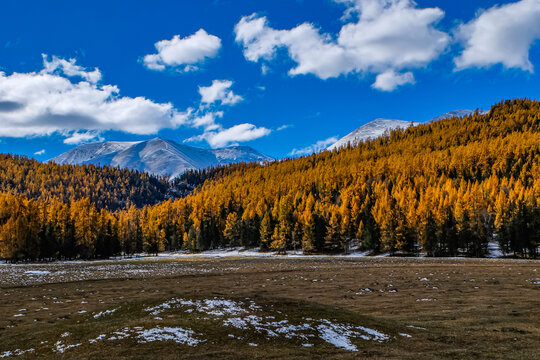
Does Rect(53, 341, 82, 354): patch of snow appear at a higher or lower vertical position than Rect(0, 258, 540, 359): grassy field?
higher

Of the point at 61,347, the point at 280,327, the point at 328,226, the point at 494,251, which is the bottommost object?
the point at 494,251

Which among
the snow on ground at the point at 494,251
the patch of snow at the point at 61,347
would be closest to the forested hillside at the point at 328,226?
the snow on ground at the point at 494,251

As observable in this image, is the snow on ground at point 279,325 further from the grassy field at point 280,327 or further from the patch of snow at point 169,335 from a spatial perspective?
the patch of snow at point 169,335

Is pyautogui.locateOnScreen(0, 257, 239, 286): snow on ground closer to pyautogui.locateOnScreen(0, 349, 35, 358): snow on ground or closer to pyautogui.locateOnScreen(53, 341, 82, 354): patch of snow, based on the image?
pyautogui.locateOnScreen(0, 349, 35, 358): snow on ground

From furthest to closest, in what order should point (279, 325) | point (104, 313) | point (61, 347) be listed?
point (104, 313), point (279, 325), point (61, 347)

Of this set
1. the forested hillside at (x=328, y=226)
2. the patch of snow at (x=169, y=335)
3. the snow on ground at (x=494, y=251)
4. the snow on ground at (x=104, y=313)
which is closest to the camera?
the patch of snow at (x=169, y=335)

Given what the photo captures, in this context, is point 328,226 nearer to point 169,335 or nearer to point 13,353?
point 169,335

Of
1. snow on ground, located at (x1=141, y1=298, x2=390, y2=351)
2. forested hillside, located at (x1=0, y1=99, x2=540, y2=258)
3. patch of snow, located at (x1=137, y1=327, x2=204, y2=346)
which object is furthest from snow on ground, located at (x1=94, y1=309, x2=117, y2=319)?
forested hillside, located at (x1=0, y1=99, x2=540, y2=258)

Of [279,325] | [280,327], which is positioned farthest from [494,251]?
[280,327]

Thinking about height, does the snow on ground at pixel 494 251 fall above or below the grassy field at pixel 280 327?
below

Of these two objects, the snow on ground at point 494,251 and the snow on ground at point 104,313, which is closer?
the snow on ground at point 104,313

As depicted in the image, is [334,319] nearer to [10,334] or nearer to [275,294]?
[275,294]

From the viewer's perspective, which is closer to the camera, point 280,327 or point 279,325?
point 280,327

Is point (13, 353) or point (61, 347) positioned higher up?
point (61, 347)
